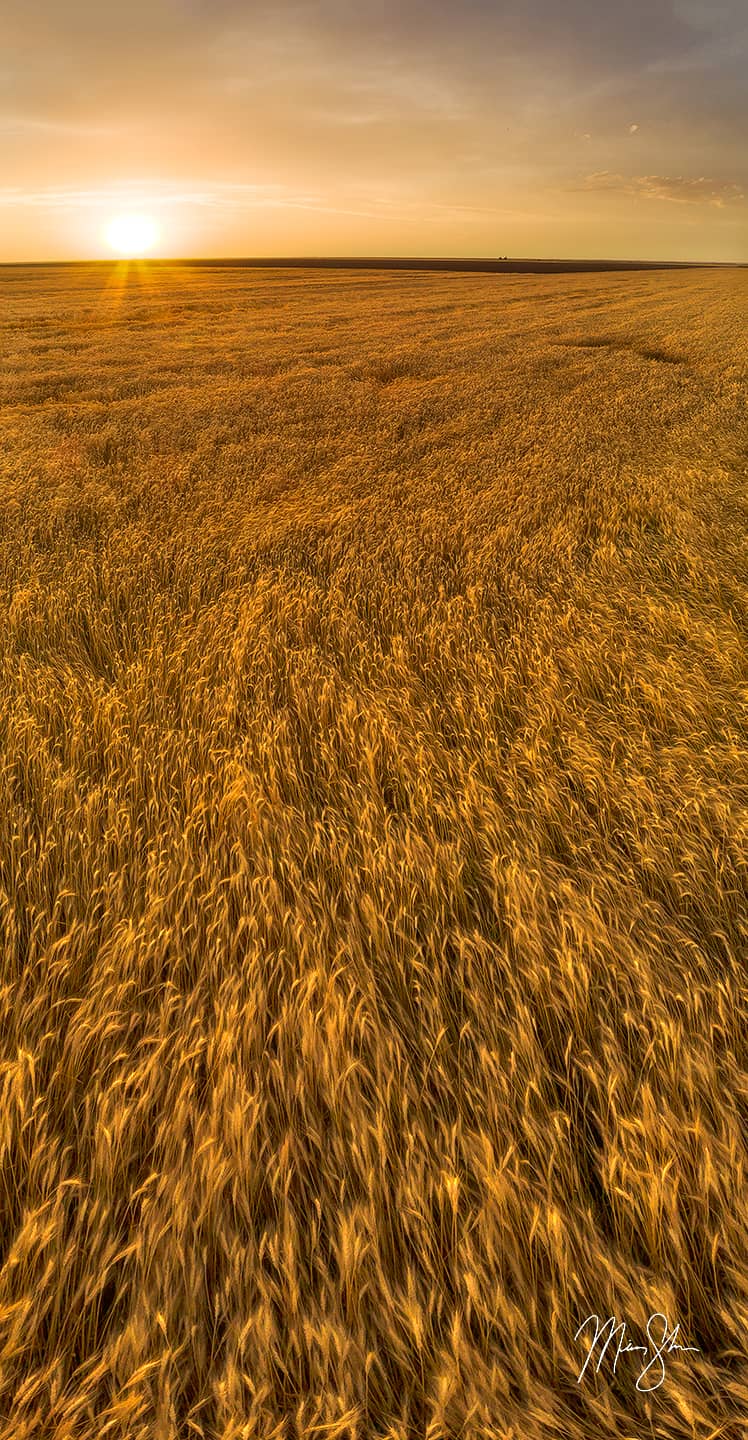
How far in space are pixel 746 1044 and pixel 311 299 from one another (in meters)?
36.5

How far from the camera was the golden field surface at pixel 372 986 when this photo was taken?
1.32 m

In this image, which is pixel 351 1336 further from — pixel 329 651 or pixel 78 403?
pixel 78 403

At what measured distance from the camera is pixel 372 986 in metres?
2.02

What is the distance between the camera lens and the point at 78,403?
12.4m

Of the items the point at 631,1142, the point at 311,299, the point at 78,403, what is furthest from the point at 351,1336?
the point at 311,299

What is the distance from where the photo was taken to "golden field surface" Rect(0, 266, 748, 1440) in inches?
51.9
